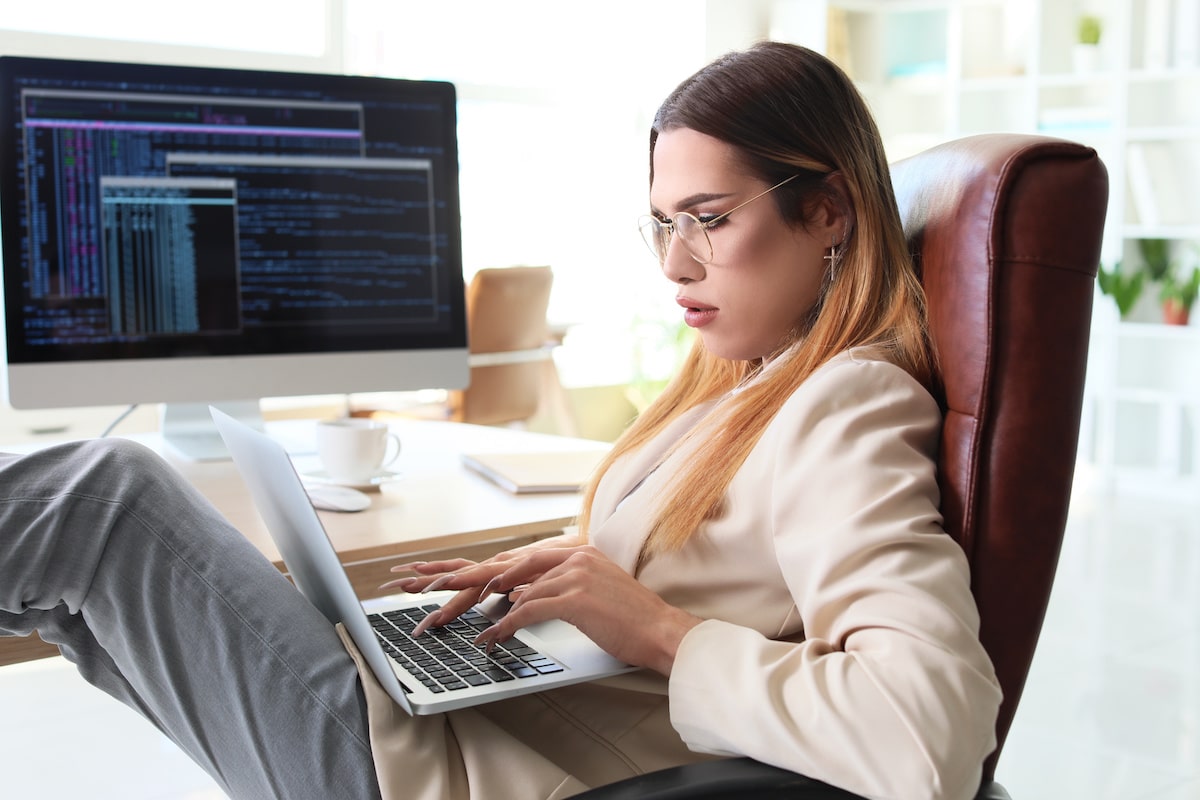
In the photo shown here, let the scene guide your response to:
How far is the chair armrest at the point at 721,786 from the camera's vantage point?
834mm

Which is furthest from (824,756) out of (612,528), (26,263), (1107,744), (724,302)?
(1107,744)

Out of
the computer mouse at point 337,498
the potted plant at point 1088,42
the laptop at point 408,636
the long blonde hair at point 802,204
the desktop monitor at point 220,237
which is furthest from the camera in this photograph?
the potted plant at point 1088,42

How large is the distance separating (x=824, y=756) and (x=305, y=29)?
13.8 feet

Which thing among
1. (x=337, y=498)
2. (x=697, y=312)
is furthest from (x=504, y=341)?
(x=697, y=312)

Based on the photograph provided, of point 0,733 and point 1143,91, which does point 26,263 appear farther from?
point 1143,91

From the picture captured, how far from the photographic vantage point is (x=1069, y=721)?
259 cm

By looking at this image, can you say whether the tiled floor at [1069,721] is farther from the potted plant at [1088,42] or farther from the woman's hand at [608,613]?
the potted plant at [1088,42]

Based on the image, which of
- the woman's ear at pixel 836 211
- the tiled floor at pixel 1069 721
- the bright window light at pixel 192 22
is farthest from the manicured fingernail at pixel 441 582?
the bright window light at pixel 192 22

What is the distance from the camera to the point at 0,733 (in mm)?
2418

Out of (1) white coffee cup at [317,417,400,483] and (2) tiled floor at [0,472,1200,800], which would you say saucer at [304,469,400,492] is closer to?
(1) white coffee cup at [317,417,400,483]

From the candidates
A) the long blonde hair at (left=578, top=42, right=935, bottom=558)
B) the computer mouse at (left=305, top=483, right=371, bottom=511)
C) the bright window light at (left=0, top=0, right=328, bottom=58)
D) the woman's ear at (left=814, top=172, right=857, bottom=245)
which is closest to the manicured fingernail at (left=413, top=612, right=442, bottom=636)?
the long blonde hair at (left=578, top=42, right=935, bottom=558)

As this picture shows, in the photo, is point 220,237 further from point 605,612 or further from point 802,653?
point 802,653

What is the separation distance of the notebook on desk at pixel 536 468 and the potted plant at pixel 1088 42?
4.45 metres

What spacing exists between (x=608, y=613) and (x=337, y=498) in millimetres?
535
